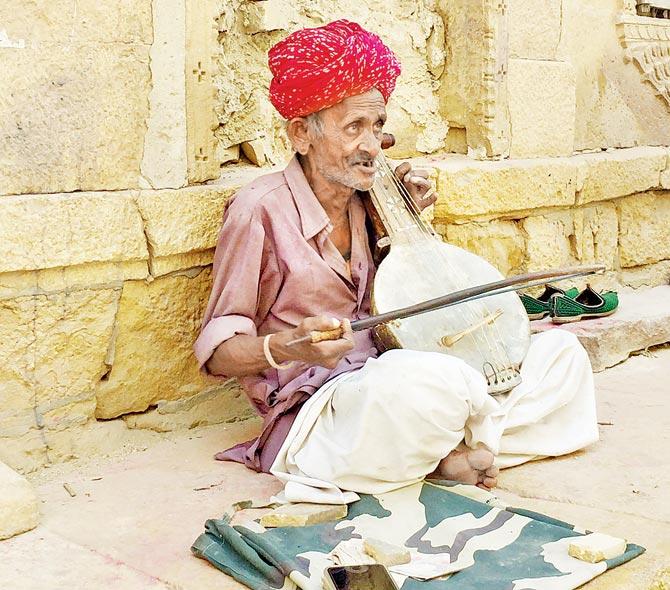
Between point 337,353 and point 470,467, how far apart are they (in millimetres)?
597

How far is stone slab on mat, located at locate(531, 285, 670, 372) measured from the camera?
4312 mm

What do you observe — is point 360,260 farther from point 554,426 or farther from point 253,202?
point 554,426

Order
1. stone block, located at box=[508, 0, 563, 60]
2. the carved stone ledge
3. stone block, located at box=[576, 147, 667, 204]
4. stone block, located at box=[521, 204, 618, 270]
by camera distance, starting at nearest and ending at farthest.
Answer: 1. stone block, located at box=[508, 0, 563, 60]
2. stone block, located at box=[521, 204, 618, 270]
3. stone block, located at box=[576, 147, 667, 204]
4. the carved stone ledge

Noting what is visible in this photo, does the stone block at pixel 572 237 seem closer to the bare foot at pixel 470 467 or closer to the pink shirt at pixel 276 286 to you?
the pink shirt at pixel 276 286

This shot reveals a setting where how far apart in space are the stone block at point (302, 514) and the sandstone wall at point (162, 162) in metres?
0.91

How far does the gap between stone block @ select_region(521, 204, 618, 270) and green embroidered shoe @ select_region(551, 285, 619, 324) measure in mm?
219

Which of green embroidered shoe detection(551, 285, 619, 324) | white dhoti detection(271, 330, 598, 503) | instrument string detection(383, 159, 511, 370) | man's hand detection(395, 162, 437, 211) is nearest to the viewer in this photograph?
white dhoti detection(271, 330, 598, 503)

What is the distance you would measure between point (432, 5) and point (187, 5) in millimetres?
1679

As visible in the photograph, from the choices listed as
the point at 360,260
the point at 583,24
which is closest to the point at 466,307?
the point at 360,260

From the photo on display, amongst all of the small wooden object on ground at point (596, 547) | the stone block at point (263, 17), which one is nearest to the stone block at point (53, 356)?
the stone block at point (263, 17)

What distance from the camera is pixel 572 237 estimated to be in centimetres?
506

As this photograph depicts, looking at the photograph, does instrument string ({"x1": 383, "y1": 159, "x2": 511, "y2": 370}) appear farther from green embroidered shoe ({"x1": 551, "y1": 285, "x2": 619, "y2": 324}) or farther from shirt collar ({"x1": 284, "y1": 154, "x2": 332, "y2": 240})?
green embroidered shoe ({"x1": 551, "y1": 285, "x2": 619, "y2": 324})

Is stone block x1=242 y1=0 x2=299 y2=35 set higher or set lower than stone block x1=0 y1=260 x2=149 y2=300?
higher

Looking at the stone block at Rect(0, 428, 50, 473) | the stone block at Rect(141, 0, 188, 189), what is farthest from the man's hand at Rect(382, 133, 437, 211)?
the stone block at Rect(0, 428, 50, 473)
